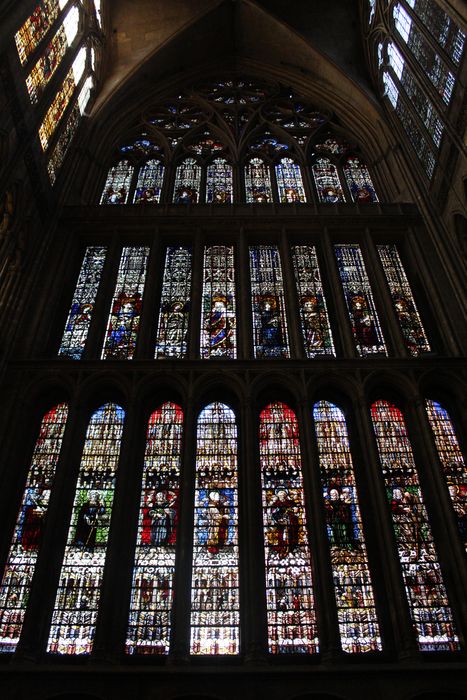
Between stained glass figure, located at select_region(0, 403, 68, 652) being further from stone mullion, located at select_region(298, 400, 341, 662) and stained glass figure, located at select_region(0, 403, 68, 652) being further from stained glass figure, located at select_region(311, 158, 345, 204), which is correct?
stained glass figure, located at select_region(311, 158, 345, 204)

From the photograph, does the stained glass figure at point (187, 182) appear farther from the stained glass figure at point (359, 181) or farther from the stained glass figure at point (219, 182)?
the stained glass figure at point (359, 181)

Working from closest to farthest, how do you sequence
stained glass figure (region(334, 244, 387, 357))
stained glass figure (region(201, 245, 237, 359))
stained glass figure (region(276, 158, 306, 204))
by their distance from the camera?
stained glass figure (region(201, 245, 237, 359)) → stained glass figure (region(334, 244, 387, 357)) → stained glass figure (region(276, 158, 306, 204))

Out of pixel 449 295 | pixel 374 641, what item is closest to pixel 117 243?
pixel 449 295

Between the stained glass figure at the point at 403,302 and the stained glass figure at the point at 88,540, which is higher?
the stained glass figure at the point at 403,302

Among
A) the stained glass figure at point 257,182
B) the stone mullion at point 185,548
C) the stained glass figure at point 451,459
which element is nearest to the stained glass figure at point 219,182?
the stained glass figure at point 257,182

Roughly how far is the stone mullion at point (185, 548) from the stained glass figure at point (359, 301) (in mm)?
3713

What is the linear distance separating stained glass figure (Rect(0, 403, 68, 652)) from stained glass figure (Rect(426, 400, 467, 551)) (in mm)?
6320

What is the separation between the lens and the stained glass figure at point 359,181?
54.6ft

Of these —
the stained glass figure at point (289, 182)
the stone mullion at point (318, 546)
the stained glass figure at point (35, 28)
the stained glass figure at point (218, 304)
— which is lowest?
the stone mullion at point (318, 546)

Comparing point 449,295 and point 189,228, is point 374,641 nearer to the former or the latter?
point 449,295

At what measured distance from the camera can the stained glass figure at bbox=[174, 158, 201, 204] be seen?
16.7 meters

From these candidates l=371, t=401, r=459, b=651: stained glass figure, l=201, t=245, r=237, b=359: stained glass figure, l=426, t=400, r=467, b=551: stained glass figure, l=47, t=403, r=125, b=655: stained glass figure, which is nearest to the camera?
l=371, t=401, r=459, b=651: stained glass figure

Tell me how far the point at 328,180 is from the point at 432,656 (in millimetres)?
12258

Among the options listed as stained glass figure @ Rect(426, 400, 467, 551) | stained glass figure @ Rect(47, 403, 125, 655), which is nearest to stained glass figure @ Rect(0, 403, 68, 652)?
stained glass figure @ Rect(47, 403, 125, 655)
